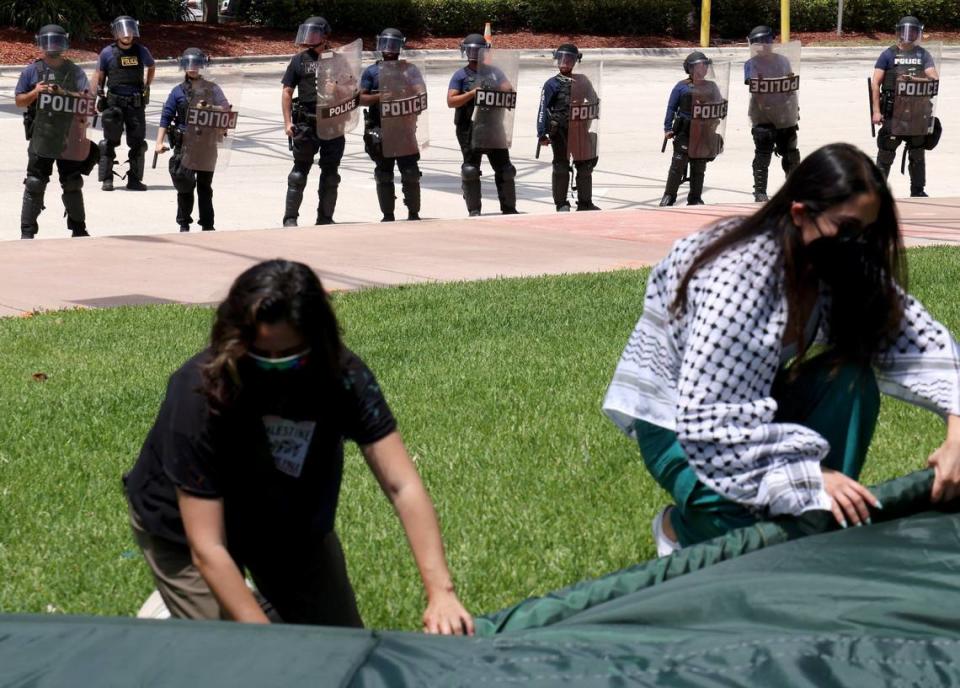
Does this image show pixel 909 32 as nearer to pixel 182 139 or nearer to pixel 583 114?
pixel 583 114

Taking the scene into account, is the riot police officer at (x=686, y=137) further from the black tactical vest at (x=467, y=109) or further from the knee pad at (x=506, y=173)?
the black tactical vest at (x=467, y=109)

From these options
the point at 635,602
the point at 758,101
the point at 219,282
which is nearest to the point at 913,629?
the point at 635,602

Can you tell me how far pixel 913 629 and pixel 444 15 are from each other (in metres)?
32.6

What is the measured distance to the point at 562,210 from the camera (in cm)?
1536

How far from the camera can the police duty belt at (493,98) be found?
14328 mm

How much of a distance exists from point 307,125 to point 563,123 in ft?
9.45

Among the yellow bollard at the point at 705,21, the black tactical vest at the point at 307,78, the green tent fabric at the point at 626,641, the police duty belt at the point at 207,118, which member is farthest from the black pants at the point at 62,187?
the yellow bollard at the point at 705,21

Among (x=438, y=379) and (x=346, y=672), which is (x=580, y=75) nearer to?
(x=438, y=379)

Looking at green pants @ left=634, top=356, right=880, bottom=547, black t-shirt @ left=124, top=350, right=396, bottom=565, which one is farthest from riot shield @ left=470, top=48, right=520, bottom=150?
black t-shirt @ left=124, top=350, right=396, bottom=565

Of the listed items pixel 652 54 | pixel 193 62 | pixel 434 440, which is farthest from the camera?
pixel 652 54

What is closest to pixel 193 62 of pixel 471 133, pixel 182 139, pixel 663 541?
pixel 182 139

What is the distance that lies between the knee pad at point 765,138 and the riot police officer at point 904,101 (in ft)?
3.50

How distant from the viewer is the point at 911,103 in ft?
50.3

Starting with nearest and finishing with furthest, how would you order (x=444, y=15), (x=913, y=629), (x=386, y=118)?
(x=913, y=629) → (x=386, y=118) → (x=444, y=15)
